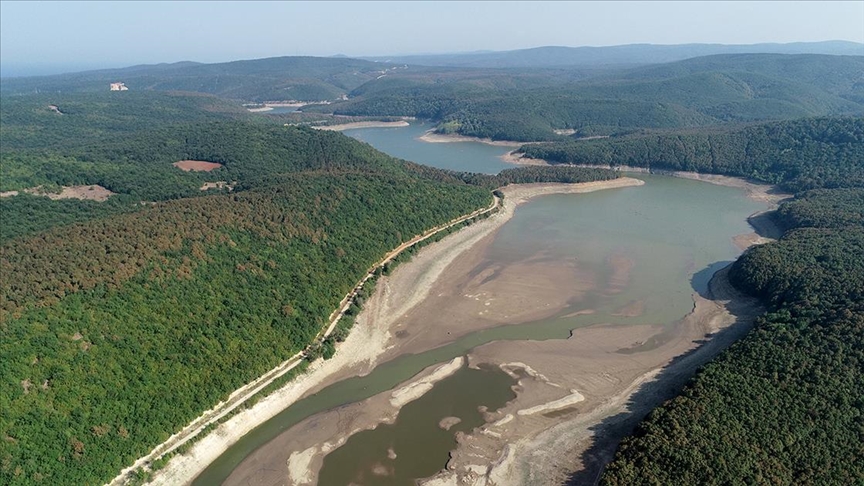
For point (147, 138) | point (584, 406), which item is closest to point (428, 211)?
point (584, 406)

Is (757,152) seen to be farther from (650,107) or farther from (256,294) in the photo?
(256,294)

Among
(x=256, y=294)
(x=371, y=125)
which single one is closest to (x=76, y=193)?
(x=256, y=294)

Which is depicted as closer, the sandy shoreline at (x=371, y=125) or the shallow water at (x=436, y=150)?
the shallow water at (x=436, y=150)

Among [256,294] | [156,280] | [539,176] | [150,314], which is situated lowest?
[256,294]

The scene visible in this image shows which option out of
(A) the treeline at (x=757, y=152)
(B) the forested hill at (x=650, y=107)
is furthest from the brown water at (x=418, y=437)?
(B) the forested hill at (x=650, y=107)

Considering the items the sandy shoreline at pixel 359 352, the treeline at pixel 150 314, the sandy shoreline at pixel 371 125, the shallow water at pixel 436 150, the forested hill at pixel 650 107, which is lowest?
the sandy shoreline at pixel 359 352

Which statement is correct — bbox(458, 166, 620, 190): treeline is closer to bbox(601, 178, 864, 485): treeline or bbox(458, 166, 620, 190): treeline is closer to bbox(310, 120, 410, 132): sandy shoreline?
bbox(601, 178, 864, 485): treeline

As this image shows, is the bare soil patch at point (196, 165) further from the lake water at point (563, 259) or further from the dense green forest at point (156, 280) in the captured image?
the lake water at point (563, 259)
